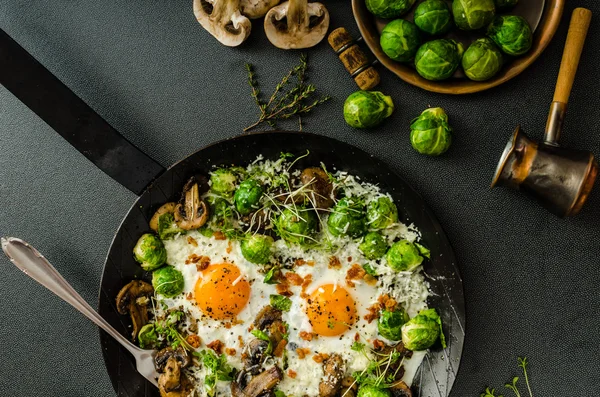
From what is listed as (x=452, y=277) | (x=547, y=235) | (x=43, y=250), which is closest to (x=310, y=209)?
(x=452, y=277)

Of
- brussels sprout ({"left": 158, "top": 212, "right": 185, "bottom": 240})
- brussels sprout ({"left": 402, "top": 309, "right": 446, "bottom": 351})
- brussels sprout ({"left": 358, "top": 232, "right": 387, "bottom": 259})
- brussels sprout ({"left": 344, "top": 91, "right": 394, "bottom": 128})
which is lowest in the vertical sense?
brussels sprout ({"left": 402, "top": 309, "right": 446, "bottom": 351})

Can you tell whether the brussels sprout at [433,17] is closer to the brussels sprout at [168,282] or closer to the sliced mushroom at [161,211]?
the sliced mushroom at [161,211]

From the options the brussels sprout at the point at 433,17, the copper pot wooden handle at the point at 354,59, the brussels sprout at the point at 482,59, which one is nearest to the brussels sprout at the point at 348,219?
the copper pot wooden handle at the point at 354,59

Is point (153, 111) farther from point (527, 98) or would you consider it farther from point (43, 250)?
point (527, 98)

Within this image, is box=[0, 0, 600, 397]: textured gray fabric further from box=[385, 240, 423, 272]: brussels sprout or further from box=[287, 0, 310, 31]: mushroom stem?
box=[385, 240, 423, 272]: brussels sprout

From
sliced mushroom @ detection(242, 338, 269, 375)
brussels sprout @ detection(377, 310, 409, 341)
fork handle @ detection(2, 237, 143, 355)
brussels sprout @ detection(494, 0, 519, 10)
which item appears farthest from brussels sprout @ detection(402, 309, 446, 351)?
brussels sprout @ detection(494, 0, 519, 10)

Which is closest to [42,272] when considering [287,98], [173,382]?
[173,382]

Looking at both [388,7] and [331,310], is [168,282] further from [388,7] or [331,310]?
[388,7]
